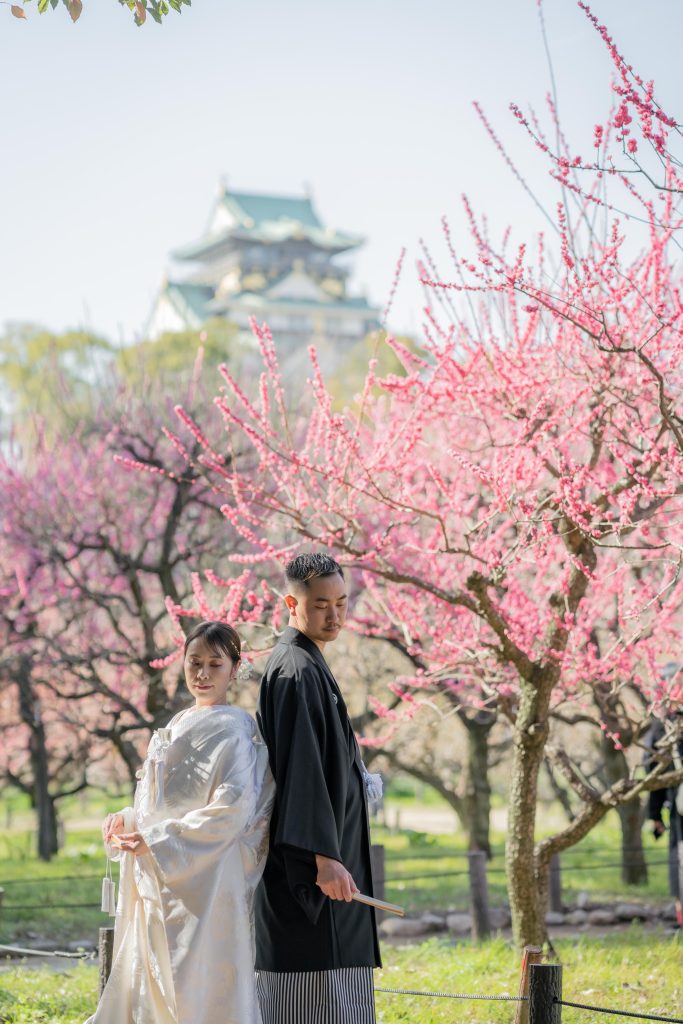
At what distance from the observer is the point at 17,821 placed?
2062 cm

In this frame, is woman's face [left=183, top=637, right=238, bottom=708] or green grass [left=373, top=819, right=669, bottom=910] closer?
woman's face [left=183, top=637, right=238, bottom=708]

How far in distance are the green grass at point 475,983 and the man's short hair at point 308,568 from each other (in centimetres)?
226

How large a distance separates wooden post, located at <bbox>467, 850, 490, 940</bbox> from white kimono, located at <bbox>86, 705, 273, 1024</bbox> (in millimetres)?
4405

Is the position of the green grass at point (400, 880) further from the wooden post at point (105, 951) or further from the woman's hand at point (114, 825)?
the woman's hand at point (114, 825)

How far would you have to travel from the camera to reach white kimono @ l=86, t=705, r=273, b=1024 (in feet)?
10.6

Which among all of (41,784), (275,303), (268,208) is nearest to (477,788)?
(41,784)

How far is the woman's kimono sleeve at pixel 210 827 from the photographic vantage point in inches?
128

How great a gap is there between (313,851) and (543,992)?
100 cm

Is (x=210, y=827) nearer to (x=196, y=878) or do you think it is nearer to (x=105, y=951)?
(x=196, y=878)

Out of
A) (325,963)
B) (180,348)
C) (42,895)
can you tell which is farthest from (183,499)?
(180,348)

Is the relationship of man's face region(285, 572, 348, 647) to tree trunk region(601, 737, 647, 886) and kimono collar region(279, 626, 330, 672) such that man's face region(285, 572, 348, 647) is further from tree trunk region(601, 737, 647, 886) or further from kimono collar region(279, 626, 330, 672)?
tree trunk region(601, 737, 647, 886)

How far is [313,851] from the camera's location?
3152 millimetres

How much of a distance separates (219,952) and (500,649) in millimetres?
2302

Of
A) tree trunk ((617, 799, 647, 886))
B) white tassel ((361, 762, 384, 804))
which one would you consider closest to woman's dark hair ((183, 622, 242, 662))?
white tassel ((361, 762, 384, 804))
